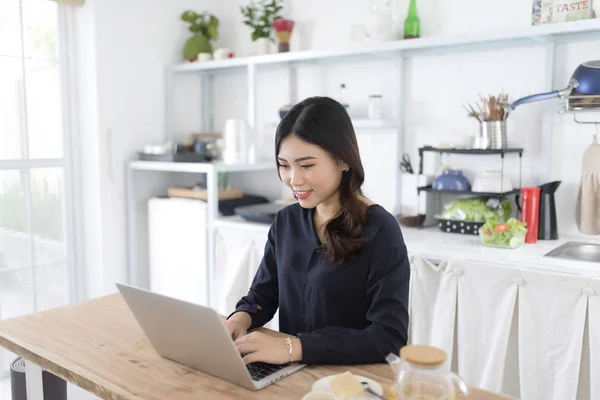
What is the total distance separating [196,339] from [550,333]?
57.3 inches

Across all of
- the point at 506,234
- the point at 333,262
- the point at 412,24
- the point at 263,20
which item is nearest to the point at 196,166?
the point at 263,20

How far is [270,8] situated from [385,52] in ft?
3.38

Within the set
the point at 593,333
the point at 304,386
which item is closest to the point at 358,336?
the point at 304,386

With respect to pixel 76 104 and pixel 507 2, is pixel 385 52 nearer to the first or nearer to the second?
pixel 507 2

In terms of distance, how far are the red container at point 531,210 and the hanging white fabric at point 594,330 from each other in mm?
552

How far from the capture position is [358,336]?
51.9 inches

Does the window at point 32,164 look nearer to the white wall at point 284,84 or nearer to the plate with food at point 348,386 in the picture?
the white wall at point 284,84

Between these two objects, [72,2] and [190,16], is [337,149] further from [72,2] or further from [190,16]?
[190,16]

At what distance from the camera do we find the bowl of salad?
2.42 m

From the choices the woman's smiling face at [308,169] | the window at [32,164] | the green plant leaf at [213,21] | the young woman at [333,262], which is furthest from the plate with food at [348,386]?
the green plant leaf at [213,21]

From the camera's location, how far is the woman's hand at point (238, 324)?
1.48 metres

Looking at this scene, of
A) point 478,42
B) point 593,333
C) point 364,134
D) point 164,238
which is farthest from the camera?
point 164,238

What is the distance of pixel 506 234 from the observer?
2428mm

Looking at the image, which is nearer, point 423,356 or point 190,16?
point 423,356
